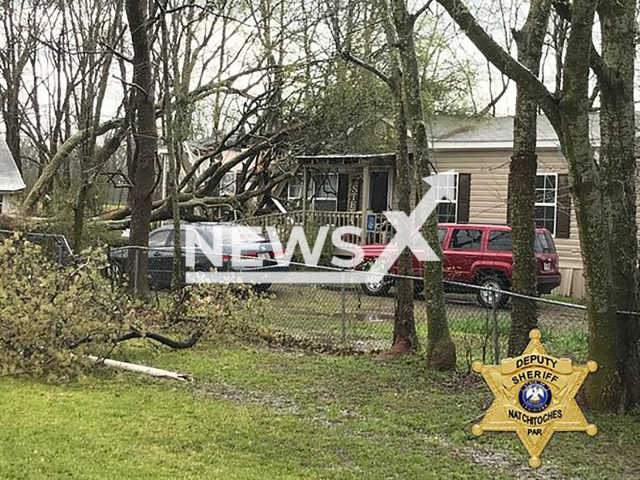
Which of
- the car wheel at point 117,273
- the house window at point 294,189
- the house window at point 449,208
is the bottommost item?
the car wheel at point 117,273

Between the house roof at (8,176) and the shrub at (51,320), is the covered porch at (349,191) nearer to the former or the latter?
the house roof at (8,176)

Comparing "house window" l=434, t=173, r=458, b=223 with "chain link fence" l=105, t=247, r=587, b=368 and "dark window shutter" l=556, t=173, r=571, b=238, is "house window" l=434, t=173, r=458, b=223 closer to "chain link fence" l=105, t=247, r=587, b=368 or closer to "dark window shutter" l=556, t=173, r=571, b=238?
"dark window shutter" l=556, t=173, r=571, b=238

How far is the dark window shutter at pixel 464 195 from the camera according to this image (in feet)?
67.8

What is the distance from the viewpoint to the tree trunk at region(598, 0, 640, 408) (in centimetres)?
706

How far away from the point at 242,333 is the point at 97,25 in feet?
46.5

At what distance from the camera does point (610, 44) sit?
7176 mm

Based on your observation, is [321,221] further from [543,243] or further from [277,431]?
[277,431]

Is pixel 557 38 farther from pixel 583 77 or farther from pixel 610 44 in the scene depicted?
pixel 583 77

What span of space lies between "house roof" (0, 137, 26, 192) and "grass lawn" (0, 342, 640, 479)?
1303 centimetres

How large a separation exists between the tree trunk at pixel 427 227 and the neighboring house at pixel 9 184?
14279 millimetres

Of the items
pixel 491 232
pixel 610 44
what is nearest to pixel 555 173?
pixel 491 232

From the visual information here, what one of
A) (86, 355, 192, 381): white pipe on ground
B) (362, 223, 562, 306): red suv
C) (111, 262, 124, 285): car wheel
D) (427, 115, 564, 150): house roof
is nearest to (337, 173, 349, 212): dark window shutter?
(427, 115, 564, 150): house roof

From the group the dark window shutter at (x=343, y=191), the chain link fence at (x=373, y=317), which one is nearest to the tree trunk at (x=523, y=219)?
the chain link fence at (x=373, y=317)

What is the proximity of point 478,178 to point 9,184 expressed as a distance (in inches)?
490
